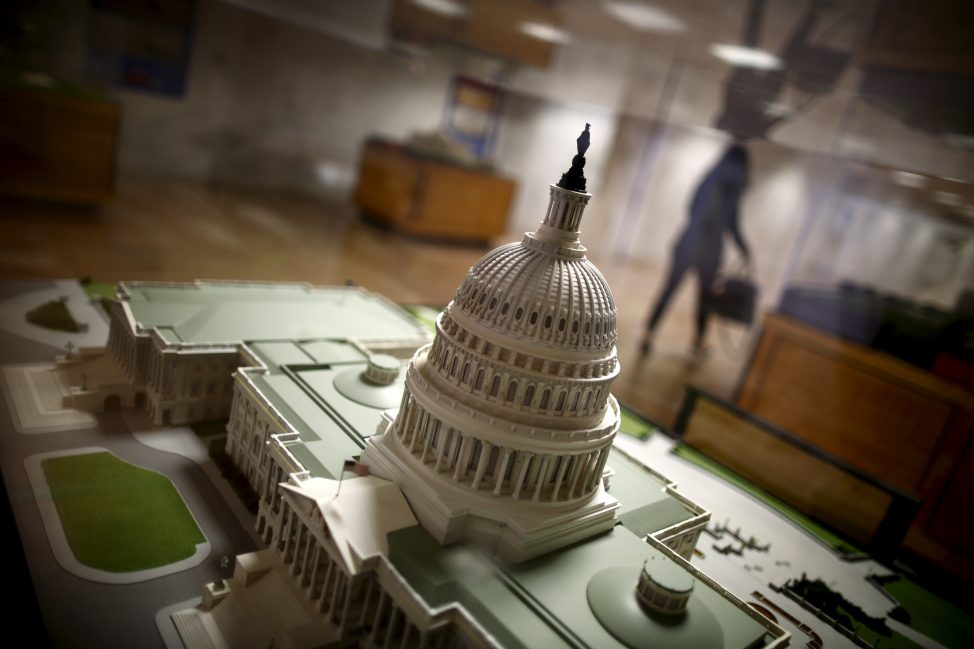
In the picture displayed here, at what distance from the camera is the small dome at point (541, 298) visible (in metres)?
19.1

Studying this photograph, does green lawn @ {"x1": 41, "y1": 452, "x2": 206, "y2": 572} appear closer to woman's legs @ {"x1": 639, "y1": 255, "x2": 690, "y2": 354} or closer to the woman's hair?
woman's legs @ {"x1": 639, "y1": 255, "x2": 690, "y2": 354}

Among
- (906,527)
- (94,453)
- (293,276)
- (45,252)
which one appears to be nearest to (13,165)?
(45,252)

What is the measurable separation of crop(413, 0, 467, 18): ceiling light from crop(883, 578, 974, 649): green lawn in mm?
36998

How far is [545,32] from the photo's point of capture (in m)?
40.5

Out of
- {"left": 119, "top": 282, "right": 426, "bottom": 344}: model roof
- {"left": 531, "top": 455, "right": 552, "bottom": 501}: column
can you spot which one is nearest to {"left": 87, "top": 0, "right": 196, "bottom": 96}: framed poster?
{"left": 119, "top": 282, "right": 426, "bottom": 344}: model roof

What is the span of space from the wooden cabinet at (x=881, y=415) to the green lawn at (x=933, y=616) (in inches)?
90.2

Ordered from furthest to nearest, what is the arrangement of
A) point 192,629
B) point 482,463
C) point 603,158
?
A: point 603,158 → point 482,463 → point 192,629

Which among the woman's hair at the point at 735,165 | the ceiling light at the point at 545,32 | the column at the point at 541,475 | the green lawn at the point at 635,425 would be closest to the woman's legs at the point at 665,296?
the woman's hair at the point at 735,165

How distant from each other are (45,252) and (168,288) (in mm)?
8258

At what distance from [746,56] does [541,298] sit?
2124cm

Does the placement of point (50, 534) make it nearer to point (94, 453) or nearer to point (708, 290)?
point (94, 453)

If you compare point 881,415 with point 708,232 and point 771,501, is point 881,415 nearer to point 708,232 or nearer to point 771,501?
point 771,501

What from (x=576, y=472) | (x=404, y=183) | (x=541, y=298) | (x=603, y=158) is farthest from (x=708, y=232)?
(x=404, y=183)

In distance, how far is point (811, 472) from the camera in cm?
2995
